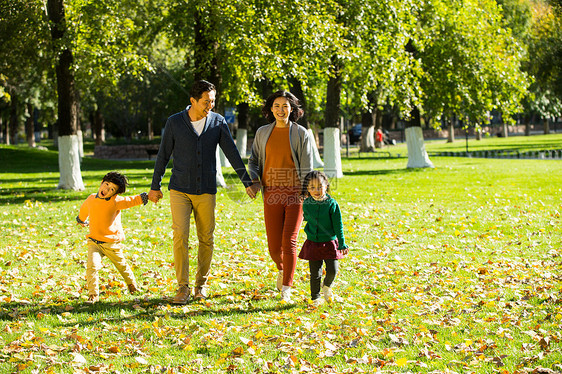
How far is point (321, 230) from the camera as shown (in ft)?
21.7

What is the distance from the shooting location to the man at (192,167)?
657 cm

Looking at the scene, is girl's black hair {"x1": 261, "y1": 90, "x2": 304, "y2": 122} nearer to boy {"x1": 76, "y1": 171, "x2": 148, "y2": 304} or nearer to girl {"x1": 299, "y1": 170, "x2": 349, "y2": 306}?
girl {"x1": 299, "y1": 170, "x2": 349, "y2": 306}

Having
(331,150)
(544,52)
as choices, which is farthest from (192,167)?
(544,52)

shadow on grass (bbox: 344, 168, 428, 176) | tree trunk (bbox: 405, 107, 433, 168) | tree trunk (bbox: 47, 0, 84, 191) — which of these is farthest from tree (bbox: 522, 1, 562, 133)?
tree trunk (bbox: 47, 0, 84, 191)

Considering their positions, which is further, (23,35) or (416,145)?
(416,145)

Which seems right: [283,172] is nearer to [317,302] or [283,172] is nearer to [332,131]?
[317,302]

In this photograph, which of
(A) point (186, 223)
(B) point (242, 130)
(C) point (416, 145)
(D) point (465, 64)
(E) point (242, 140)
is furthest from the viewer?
(B) point (242, 130)

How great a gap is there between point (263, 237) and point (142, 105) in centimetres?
3870

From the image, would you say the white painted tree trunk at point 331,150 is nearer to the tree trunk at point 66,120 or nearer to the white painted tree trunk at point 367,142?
the tree trunk at point 66,120

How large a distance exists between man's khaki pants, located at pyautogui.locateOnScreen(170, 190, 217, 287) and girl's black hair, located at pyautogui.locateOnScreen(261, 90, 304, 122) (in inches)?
40.2

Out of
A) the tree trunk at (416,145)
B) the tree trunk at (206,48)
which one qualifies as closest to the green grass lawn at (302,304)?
the tree trunk at (206,48)

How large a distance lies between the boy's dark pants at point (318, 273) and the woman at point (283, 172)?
22cm

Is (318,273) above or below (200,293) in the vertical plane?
above

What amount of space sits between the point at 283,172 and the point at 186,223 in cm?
109
